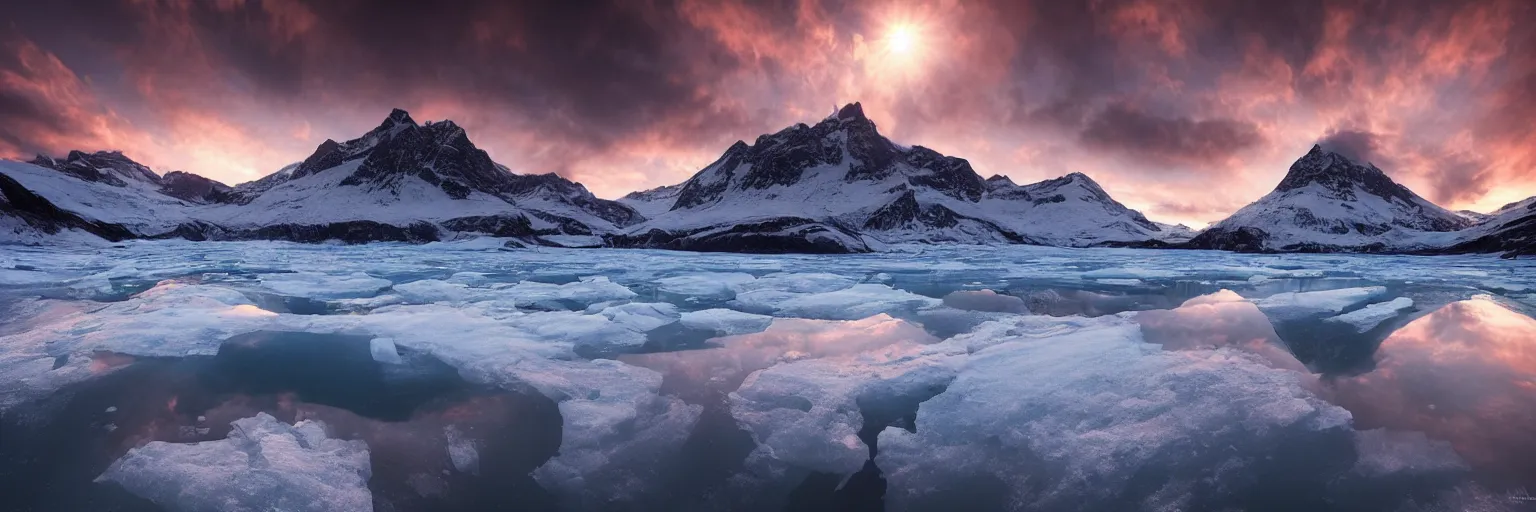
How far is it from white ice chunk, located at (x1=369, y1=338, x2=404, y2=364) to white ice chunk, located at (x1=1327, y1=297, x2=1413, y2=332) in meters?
17.3

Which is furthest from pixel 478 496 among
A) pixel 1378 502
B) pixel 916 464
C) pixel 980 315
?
pixel 980 315

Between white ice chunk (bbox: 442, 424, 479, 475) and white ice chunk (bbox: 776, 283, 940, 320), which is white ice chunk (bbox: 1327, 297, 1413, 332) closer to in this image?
white ice chunk (bbox: 776, 283, 940, 320)

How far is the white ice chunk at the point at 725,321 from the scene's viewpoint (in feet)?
37.7

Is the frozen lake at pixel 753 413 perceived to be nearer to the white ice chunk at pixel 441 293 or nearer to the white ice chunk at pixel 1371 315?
the white ice chunk at pixel 1371 315

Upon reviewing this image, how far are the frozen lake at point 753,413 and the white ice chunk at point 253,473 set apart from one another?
→ 26mm

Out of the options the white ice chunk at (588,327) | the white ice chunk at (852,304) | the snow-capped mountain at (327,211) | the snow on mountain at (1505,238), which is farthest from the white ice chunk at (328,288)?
the snow on mountain at (1505,238)

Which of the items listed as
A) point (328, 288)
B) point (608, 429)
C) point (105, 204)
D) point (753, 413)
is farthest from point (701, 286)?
point (105, 204)

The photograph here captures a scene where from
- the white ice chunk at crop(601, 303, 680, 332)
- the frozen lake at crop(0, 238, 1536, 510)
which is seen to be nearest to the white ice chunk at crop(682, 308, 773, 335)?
the frozen lake at crop(0, 238, 1536, 510)

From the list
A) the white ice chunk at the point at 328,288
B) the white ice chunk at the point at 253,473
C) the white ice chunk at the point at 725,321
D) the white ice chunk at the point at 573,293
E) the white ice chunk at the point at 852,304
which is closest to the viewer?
the white ice chunk at the point at 253,473

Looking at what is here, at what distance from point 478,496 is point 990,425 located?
4783 mm

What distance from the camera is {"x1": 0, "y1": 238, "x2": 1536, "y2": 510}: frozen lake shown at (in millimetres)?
4613

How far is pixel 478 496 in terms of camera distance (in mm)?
4527

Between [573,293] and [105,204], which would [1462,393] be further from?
[105,204]

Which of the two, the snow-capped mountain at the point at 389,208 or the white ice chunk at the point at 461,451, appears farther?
the snow-capped mountain at the point at 389,208
